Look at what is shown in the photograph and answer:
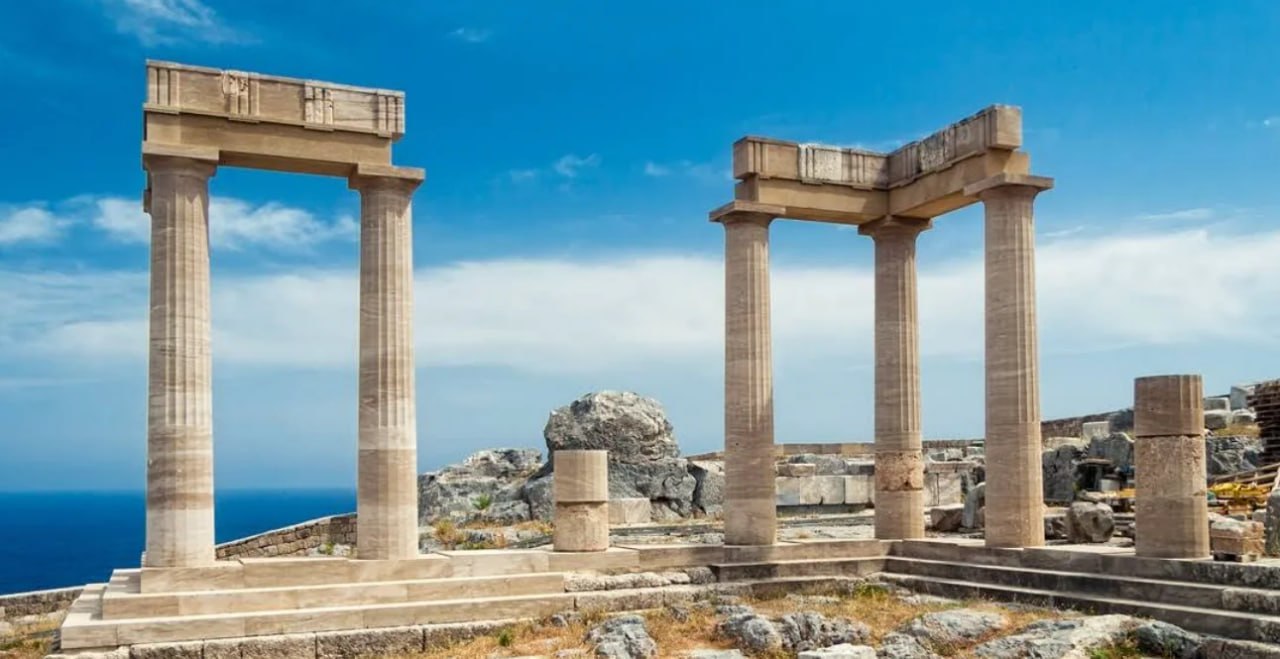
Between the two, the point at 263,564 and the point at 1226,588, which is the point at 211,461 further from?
the point at 1226,588

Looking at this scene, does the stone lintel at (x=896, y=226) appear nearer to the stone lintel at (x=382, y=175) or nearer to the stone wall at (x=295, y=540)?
the stone lintel at (x=382, y=175)

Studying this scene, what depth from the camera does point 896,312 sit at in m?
22.8

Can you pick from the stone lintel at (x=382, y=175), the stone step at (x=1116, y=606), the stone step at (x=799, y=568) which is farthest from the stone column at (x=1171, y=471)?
the stone lintel at (x=382, y=175)

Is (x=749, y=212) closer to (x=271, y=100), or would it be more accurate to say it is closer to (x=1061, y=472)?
(x=271, y=100)

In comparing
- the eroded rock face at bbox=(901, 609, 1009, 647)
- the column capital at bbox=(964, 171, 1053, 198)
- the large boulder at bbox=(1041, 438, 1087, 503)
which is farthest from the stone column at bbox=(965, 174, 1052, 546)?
the large boulder at bbox=(1041, 438, 1087, 503)

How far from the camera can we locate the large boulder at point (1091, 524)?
21.2 metres

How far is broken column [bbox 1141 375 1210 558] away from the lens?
658 inches

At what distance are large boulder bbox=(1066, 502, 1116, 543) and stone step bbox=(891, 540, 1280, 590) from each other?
1685 mm

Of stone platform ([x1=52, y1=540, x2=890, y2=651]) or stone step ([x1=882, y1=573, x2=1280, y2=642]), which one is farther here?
stone platform ([x1=52, y1=540, x2=890, y2=651])

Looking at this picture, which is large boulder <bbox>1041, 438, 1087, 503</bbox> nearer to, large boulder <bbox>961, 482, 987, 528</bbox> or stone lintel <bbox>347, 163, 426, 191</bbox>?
large boulder <bbox>961, 482, 987, 528</bbox>

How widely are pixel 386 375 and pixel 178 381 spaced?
3130 mm

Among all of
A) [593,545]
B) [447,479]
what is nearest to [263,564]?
[593,545]

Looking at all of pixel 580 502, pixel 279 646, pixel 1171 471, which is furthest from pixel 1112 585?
pixel 279 646

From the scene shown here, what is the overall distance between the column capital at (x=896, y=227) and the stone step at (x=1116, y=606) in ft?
22.4
